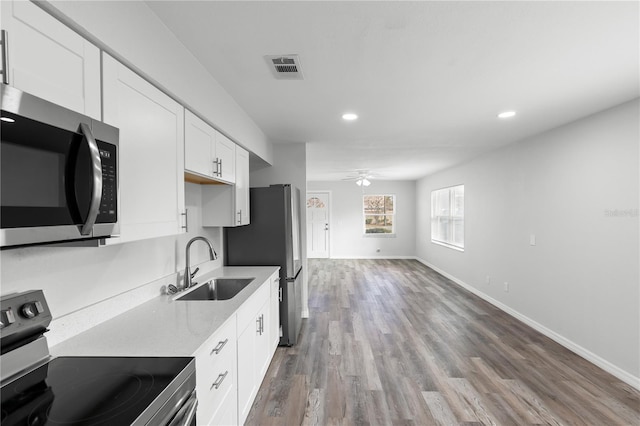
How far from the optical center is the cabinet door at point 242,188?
9.70 ft

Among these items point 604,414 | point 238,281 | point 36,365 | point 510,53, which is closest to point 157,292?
point 238,281

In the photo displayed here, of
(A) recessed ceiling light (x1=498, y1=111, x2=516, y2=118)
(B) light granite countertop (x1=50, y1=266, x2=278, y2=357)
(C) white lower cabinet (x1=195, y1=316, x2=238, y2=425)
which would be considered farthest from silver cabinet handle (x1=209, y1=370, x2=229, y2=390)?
(A) recessed ceiling light (x1=498, y1=111, x2=516, y2=118)

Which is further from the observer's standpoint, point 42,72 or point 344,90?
point 344,90

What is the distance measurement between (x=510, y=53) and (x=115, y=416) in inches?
96.6

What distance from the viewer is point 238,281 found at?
285 centimetres

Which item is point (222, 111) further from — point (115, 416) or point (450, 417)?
point (450, 417)

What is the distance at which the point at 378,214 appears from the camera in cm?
972

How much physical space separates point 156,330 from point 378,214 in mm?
8538

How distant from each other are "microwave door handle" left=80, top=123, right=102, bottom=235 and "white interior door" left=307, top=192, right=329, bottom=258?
28.4 feet

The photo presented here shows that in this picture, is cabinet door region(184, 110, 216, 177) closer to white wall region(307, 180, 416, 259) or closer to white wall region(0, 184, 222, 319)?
white wall region(0, 184, 222, 319)

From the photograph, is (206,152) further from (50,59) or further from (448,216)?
(448,216)

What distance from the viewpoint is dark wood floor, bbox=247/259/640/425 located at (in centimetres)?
234

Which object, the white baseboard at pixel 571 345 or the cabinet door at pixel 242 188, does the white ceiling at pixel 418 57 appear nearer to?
the cabinet door at pixel 242 188

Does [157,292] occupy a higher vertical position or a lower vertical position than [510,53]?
lower
